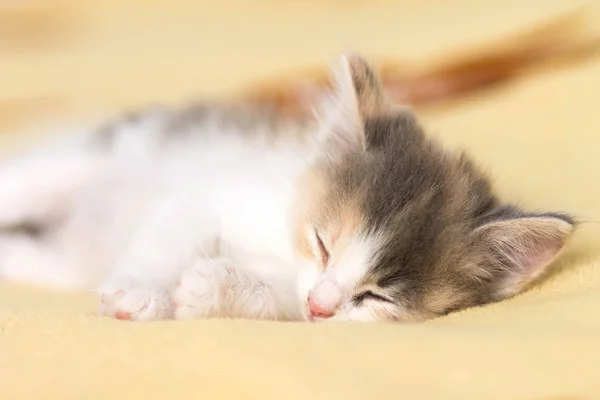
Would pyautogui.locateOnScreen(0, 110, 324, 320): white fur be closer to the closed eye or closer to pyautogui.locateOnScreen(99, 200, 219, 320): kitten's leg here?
pyautogui.locateOnScreen(99, 200, 219, 320): kitten's leg

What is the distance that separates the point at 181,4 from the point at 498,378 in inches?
112

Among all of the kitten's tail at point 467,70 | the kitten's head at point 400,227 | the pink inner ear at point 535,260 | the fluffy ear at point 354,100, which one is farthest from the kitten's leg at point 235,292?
the kitten's tail at point 467,70

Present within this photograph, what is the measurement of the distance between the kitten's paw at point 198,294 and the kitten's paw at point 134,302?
0.03 metres

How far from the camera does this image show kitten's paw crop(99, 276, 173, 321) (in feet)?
4.10

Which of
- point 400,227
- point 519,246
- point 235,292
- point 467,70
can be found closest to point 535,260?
point 519,246

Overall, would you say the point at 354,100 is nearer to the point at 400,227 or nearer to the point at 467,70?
the point at 400,227

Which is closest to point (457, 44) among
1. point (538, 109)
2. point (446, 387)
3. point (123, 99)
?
point (538, 109)

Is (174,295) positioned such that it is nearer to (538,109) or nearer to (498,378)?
(498,378)

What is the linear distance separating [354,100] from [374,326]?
0.57 metres

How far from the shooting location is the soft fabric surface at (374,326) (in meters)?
0.97

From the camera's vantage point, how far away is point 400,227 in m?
1.32

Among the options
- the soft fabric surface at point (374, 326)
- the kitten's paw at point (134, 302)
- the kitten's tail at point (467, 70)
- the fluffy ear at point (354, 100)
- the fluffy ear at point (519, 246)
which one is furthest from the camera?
the kitten's tail at point (467, 70)

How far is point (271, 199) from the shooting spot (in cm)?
155

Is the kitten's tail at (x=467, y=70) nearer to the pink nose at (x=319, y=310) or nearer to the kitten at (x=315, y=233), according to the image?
the kitten at (x=315, y=233)
